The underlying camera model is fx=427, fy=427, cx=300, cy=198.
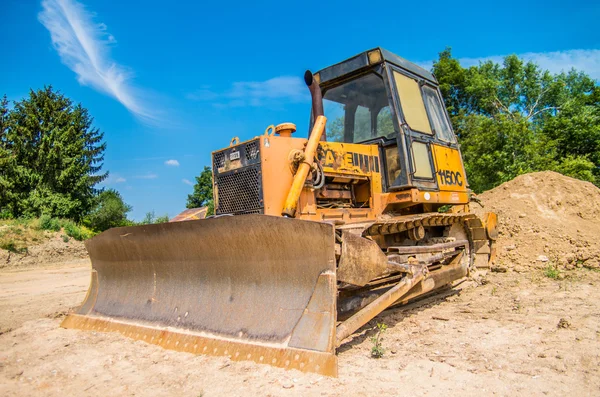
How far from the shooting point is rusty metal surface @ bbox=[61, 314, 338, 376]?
2.69 meters

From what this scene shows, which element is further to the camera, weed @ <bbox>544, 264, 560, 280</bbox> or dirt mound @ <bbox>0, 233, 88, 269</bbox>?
dirt mound @ <bbox>0, 233, 88, 269</bbox>

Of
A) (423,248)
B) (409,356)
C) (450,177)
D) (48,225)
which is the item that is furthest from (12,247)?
(409,356)

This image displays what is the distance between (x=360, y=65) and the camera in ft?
17.1

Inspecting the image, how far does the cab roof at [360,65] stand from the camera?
5.13 metres

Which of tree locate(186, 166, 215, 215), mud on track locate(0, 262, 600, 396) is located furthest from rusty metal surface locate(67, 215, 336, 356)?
tree locate(186, 166, 215, 215)

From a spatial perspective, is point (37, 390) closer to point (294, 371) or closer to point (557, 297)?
point (294, 371)

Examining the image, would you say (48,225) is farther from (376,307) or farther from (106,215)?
(376,307)

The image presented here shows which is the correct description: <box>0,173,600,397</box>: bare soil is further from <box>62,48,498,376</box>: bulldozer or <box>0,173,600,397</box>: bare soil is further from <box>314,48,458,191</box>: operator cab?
<box>314,48,458,191</box>: operator cab

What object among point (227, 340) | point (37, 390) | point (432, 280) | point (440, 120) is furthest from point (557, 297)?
point (37, 390)

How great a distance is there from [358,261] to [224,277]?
1.19m

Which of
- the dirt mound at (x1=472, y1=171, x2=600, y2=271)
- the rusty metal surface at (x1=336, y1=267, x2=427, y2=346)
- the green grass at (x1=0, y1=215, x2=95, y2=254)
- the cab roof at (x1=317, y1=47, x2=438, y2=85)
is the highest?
the cab roof at (x1=317, y1=47, x2=438, y2=85)

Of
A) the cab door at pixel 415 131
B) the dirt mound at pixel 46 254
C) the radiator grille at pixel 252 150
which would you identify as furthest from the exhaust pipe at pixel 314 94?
the dirt mound at pixel 46 254

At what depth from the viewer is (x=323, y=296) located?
2994mm

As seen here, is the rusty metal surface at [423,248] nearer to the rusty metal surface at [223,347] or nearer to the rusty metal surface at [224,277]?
the rusty metal surface at [224,277]
